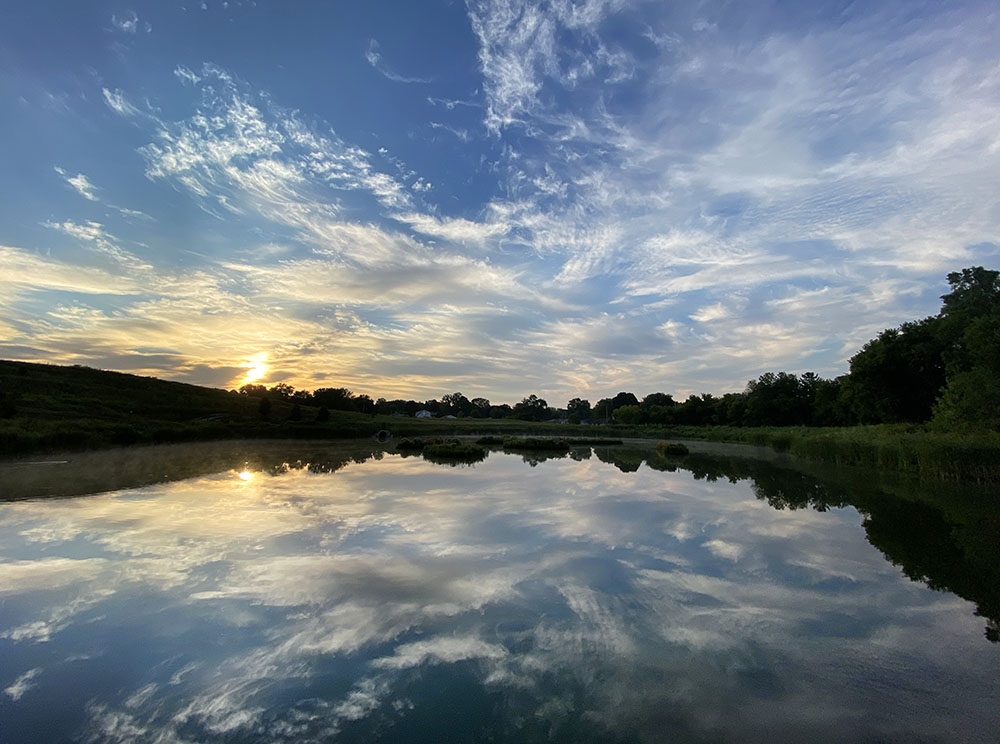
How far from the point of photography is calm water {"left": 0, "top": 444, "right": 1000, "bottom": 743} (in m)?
5.06

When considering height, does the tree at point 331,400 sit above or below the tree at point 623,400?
below

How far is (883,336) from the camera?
5450cm

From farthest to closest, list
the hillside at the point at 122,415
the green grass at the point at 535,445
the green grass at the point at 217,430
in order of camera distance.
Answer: the green grass at the point at 535,445
the hillside at the point at 122,415
the green grass at the point at 217,430

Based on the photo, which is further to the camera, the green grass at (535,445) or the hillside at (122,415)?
the green grass at (535,445)

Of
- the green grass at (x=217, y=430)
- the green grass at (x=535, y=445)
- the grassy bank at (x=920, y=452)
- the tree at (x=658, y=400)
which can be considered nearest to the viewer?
the grassy bank at (x=920, y=452)

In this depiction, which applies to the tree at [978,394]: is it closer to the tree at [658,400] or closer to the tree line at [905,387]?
the tree line at [905,387]

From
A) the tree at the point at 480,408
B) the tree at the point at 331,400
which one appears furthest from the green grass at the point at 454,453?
the tree at the point at 480,408

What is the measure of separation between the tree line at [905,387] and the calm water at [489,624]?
16.7 m

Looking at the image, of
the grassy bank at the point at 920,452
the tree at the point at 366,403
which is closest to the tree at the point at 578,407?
the tree at the point at 366,403

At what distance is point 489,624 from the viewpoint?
24.2 ft

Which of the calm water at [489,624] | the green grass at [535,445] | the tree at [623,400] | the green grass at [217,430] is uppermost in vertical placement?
the tree at [623,400]

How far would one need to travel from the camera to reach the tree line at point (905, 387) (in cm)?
2961

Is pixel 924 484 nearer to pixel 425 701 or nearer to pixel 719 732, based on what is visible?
pixel 719 732

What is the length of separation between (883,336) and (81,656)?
221ft
